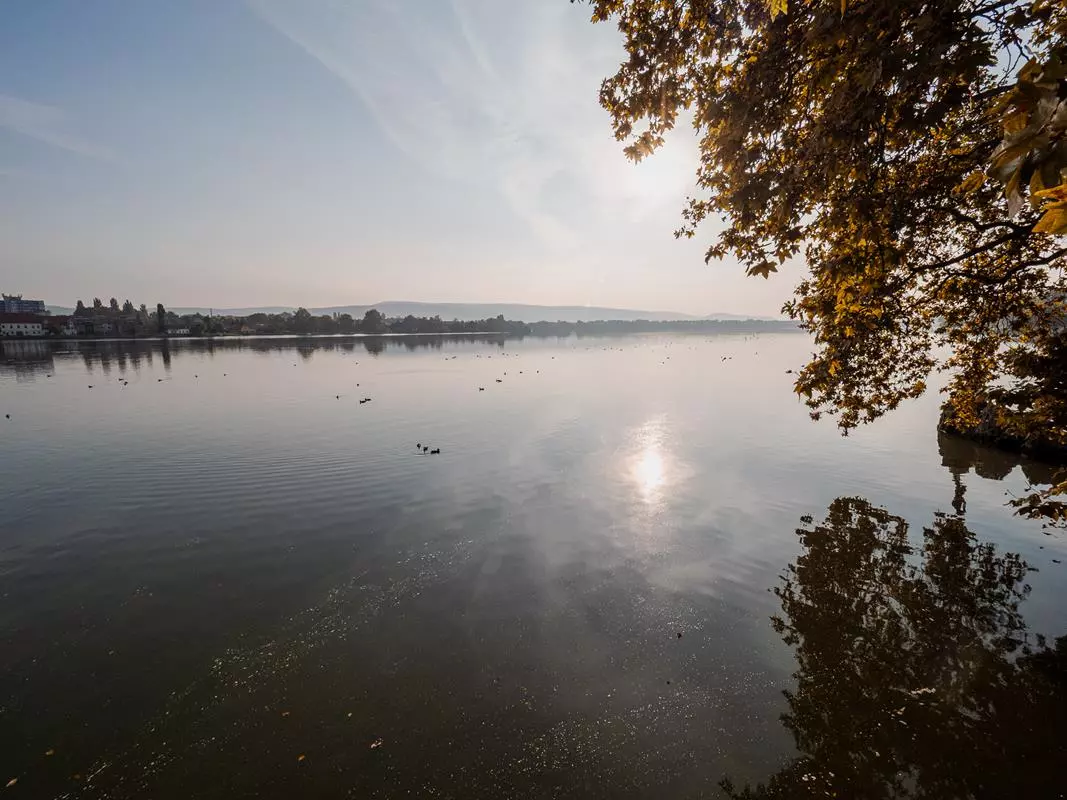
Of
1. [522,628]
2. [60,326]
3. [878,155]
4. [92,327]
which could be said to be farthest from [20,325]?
[878,155]

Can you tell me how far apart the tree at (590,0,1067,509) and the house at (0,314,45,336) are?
240813mm

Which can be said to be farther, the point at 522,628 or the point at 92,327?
the point at 92,327

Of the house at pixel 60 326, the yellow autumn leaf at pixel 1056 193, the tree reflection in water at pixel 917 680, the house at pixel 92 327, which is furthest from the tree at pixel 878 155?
the house at pixel 92 327

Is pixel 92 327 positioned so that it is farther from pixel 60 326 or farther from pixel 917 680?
pixel 917 680

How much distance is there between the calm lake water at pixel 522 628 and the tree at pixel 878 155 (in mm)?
6289

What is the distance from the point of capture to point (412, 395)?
177 ft

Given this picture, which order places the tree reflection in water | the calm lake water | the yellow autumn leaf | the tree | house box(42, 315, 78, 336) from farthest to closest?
house box(42, 315, 78, 336) → the calm lake water → the tree reflection in water → the tree → the yellow autumn leaf

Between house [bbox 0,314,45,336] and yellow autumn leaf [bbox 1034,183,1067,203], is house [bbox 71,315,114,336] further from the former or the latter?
yellow autumn leaf [bbox 1034,183,1067,203]

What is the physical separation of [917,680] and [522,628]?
9562 mm

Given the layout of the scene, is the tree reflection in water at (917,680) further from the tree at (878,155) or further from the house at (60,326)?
the house at (60,326)

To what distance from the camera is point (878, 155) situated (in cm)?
731

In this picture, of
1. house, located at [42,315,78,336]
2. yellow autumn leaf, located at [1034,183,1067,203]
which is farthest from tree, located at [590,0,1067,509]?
house, located at [42,315,78,336]

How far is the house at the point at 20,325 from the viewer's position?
15612cm

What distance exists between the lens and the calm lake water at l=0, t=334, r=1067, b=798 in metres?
8.26
